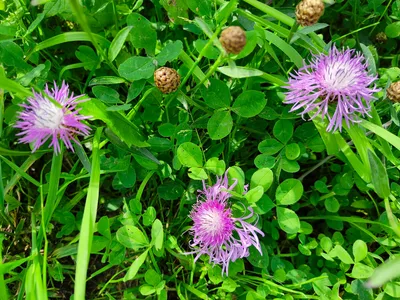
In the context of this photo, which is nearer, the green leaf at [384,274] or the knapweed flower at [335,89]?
the green leaf at [384,274]

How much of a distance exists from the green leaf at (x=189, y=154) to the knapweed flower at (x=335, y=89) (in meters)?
0.23

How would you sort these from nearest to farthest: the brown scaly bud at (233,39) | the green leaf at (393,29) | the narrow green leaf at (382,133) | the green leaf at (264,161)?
the brown scaly bud at (233,39) < the narrow green leaf at (382,133) < the green leaf at (264,161) < the green leaf at (393,29)

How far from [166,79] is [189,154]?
178 mm

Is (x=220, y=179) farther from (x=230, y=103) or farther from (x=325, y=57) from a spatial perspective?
(x=325, y=57)

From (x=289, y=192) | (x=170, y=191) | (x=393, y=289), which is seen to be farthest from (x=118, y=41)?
(x=393, y=289)

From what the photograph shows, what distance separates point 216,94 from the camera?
105 centimetres

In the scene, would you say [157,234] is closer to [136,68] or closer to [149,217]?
[149,217]

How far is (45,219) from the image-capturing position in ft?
3.41

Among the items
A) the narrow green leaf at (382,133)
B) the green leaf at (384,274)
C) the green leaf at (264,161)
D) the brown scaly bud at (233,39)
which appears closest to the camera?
the green leaf at (384,274)

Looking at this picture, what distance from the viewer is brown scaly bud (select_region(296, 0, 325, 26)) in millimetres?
870

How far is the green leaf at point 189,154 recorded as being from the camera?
1024mm

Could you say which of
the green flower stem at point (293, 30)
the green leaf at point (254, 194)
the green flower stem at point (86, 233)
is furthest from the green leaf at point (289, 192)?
the green flower stem at point (86, 233)

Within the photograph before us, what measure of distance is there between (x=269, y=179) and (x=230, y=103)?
20cm

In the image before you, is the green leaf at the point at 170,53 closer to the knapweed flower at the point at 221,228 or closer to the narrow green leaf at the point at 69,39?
the narrow green leaf at the point at 69,39
